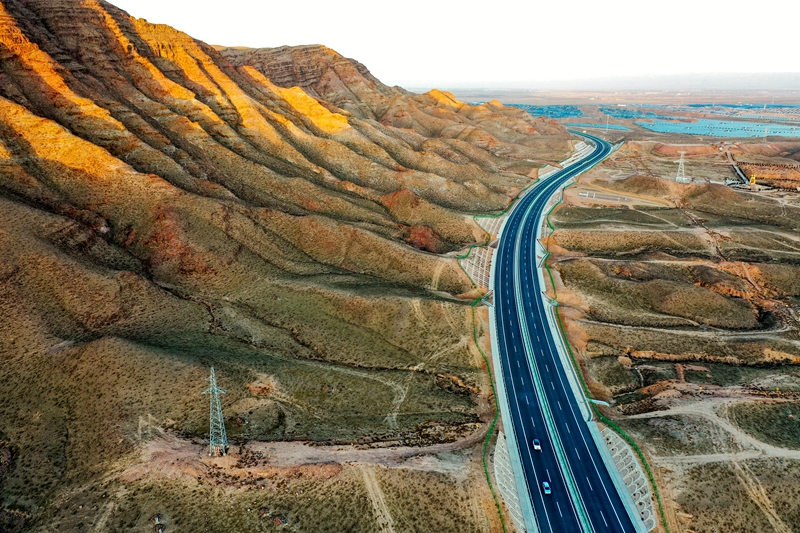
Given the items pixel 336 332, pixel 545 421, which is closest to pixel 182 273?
pixel 336 332

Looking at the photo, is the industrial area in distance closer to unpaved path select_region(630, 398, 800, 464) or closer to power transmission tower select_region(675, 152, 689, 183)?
unpaved path select_region(630, 398, 800, 464)

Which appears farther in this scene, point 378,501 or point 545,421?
point 545,421

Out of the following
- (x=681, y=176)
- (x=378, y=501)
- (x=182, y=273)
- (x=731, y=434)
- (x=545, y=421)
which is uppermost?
(x=681, y=176)

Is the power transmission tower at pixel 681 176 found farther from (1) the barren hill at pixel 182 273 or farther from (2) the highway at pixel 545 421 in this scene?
(2) the highway at pixel 545 421

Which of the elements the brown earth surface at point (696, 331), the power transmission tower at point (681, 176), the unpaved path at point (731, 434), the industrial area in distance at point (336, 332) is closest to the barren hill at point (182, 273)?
the industrial area in distance at point (336, 332)

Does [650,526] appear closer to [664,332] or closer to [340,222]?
[664,332]

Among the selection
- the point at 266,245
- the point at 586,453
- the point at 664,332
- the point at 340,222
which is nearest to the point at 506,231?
the point at 340,222

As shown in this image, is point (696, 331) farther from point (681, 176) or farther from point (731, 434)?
point (681, 176)
